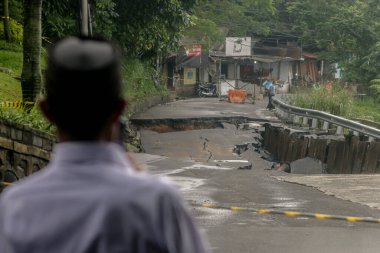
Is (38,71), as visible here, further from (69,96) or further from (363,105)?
(363,105)

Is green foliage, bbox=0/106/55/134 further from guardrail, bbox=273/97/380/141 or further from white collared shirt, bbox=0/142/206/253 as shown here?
white collared shirt, bbox=0/142/206/253

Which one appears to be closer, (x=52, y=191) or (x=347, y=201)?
(x=52, y=191)

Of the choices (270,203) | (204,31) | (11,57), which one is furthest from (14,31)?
(204,31)

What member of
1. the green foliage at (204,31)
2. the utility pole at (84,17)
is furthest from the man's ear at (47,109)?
the green foliage at (204,31)

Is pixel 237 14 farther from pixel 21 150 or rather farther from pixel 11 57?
pixel 21 150

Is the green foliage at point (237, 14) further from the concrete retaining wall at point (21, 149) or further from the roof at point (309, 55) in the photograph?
the concrete retaining wall at point (21, 149)

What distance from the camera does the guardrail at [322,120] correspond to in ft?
47.6

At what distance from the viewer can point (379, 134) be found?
45.0 ft

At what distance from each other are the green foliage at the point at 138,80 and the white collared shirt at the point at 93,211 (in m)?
21.3

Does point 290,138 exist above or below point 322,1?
below

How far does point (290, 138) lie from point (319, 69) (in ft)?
139

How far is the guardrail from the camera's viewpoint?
572 inches

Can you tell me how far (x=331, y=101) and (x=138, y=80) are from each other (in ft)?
27.1

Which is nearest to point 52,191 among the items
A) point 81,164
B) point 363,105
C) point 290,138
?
point 81,164
